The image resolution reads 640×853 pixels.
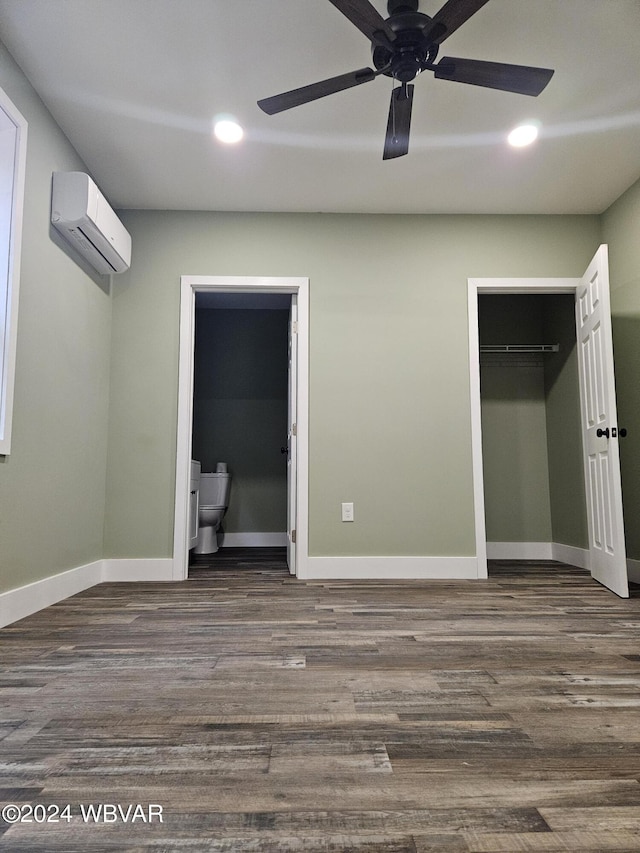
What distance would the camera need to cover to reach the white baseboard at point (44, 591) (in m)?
2.21

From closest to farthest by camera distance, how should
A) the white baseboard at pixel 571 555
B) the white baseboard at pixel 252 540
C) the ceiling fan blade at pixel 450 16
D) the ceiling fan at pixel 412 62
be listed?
the ceiling fan blade at pixel 450 16
the ceiling fan at pixel 412 62
the white baseboard at pixel 571 555
the white baseboard at pixel 252 540

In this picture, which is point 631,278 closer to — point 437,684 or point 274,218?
point 274,218

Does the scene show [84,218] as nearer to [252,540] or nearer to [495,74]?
[495,74]

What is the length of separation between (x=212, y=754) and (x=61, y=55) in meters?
2.63

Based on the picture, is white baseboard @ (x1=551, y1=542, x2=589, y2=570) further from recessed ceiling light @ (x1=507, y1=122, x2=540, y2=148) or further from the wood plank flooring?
recessed ceiling light @ (x1=507, y1=122, x2=540, y2=148)

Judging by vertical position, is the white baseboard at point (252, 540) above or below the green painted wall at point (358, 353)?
below

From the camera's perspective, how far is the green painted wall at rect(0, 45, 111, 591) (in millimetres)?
2326

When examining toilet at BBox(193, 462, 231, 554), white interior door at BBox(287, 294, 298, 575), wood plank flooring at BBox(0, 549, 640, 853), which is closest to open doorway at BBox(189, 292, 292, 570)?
toilet at BBox(193, 462, 231, 554)

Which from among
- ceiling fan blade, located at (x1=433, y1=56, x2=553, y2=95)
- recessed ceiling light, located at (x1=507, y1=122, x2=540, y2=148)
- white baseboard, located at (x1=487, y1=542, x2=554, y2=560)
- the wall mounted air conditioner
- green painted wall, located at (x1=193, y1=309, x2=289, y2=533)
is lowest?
white baseboard, located at (x1=487, y1=542, x2=554, y2=560)

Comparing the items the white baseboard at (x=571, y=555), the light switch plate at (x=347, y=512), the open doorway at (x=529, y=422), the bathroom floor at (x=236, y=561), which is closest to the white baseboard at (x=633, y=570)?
the white baseboard at (x=571, y=555)

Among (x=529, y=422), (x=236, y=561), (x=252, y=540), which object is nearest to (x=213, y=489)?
(x=252, y=540)

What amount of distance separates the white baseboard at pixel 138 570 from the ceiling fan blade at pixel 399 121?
257 cm

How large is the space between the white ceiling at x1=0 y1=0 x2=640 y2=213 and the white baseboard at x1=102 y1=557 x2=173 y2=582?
7.43 ft

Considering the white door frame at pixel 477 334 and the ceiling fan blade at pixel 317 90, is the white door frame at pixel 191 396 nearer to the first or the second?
the white door frame at pixel 477 334
